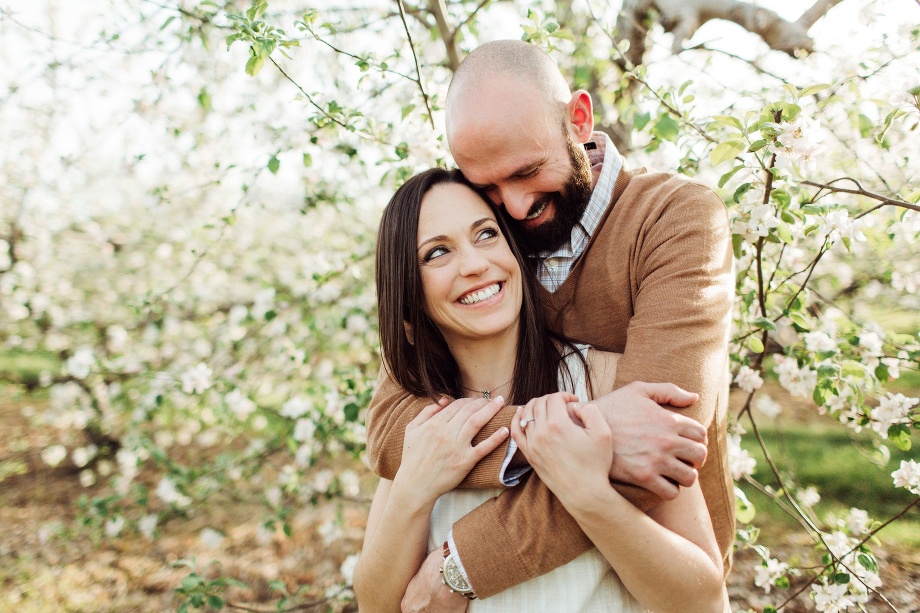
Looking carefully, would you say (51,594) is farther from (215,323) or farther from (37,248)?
(37,248)

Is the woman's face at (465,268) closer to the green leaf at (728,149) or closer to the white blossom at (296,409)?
the green leaf at (728,149)

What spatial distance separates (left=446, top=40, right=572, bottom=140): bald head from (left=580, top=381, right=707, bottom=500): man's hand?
103 centimetres

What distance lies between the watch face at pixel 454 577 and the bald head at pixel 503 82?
51.0 inches

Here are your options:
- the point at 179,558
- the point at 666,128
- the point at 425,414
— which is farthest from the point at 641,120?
the point at 179,558

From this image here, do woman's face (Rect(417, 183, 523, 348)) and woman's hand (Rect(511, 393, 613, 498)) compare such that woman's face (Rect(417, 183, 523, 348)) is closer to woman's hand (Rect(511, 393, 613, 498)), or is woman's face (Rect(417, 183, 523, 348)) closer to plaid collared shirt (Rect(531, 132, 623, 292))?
plaid collared shirt (Rect(531, 132, 623, 292))

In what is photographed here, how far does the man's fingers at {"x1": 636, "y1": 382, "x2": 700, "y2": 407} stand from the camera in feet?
4.66

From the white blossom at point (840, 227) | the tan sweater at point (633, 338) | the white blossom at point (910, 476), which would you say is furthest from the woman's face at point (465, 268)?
the white blossom at point (910, 476)

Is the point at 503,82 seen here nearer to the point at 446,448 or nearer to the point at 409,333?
the point at 409,333

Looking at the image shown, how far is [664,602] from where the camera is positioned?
1.47 meters

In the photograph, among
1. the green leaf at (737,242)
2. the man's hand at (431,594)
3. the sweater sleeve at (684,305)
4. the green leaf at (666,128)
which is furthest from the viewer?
the green leaf at (666,128)

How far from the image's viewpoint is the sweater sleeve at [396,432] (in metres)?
1.58

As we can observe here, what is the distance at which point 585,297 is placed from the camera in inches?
75.1

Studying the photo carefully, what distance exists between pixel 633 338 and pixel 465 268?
51cm

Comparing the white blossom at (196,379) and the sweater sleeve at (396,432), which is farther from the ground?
the sweater sleeve at (396,432)
